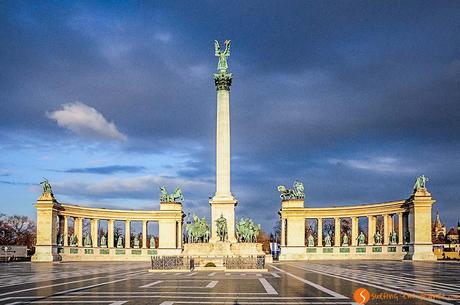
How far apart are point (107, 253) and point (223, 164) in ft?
133

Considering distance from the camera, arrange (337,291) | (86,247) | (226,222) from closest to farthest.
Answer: (337,291) < (226,222) < (86,247)

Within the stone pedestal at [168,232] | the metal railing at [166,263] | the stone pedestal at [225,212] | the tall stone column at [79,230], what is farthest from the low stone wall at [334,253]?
the metal railing at [166,263]

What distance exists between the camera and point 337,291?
28453 mm

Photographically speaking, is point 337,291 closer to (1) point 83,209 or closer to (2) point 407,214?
(2) point 407,214

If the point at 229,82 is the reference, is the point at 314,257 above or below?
below

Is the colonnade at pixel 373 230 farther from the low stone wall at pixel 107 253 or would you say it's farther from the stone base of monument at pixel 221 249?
the stone base of monument at pixel 221 249

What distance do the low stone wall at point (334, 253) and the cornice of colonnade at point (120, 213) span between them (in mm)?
23482

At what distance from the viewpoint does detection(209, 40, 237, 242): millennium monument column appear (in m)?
71.0

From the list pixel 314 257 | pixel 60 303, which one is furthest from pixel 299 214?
pixel 60 303

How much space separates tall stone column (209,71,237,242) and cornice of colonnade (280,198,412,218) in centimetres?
3167

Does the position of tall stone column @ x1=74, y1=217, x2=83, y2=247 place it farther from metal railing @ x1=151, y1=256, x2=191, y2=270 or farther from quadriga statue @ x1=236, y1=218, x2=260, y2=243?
metal railing @ x1=151, y1=256, x2=191, y2=270

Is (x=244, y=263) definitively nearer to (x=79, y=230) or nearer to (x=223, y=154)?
(x=223, y=154)

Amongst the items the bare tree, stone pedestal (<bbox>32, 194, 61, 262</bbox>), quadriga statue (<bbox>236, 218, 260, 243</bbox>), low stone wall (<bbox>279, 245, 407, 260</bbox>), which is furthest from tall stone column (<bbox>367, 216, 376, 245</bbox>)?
the bare tree

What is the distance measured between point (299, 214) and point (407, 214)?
66.2ft
